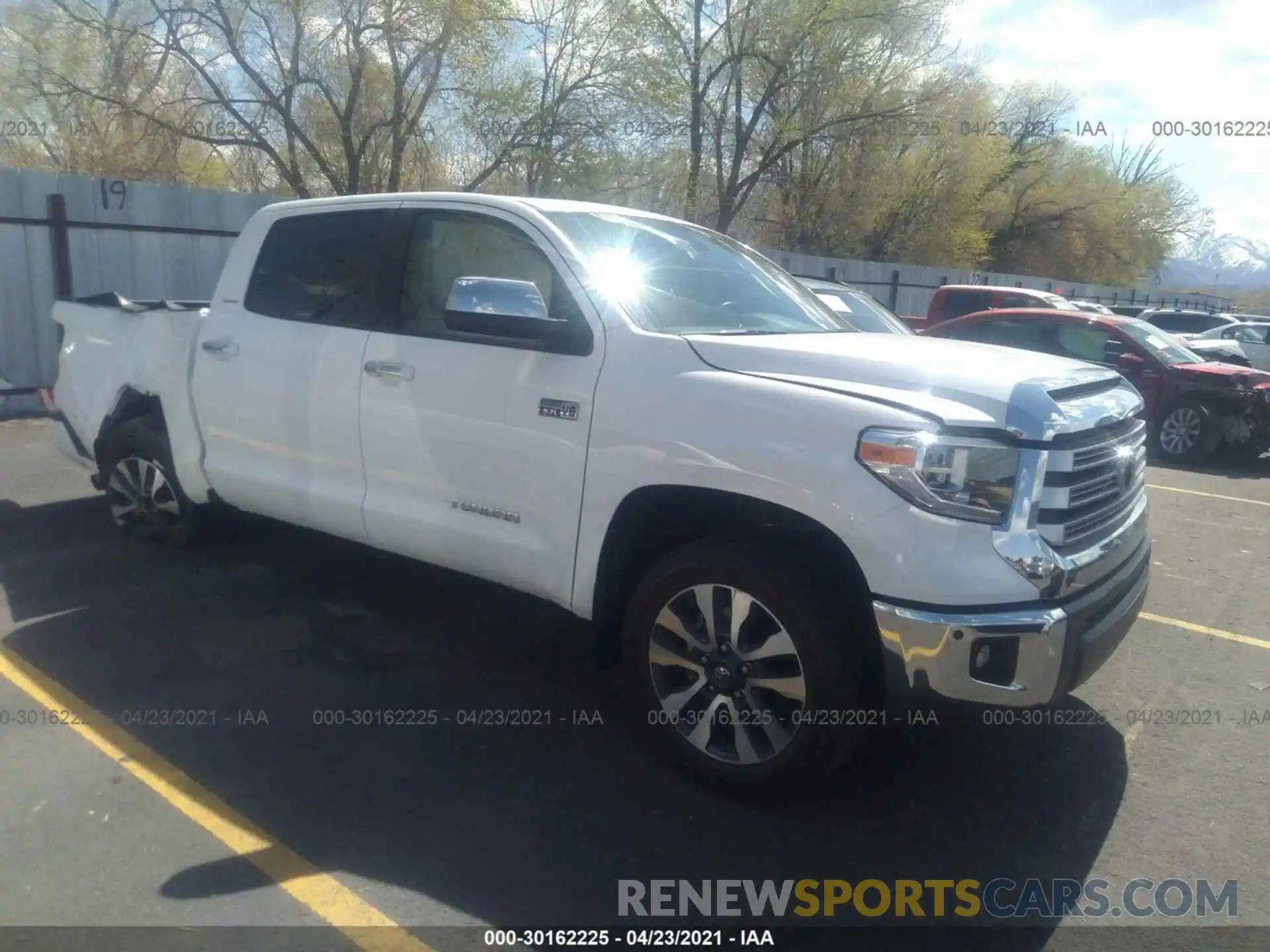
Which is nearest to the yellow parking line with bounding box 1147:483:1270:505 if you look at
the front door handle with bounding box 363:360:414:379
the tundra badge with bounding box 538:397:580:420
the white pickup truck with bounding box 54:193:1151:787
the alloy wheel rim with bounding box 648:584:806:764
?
the white pickup truck with bounding box 54:193:1151:787

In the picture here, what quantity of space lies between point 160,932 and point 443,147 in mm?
17428

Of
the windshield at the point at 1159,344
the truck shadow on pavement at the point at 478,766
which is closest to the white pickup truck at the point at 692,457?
the truck shadow on pavement at the point at 478,766

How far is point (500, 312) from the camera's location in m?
3.73

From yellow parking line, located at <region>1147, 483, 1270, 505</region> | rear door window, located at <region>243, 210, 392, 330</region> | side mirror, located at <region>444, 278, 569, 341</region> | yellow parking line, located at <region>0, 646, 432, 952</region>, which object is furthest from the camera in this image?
yellow parking line, located at <region>1147, 483, 1270, 505</region>

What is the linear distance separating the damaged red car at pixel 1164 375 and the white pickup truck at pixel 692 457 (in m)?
7.84

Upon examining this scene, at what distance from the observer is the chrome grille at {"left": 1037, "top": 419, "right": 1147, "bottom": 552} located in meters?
3.08

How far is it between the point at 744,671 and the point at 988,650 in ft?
2.58

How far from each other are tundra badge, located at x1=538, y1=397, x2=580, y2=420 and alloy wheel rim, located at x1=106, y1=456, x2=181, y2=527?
2808 millimetres

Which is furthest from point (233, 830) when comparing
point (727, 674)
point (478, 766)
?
point (727, 674)

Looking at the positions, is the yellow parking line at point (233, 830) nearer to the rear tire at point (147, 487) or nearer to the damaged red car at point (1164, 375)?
the rear tire at point (147, 487)

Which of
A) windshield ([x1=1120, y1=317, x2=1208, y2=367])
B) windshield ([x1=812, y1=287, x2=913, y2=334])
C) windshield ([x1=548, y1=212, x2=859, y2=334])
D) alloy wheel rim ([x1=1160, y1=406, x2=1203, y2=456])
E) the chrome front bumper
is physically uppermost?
windshield ([x1=548, y1=212, x2=859, y2=334])

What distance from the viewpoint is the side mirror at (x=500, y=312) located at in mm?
3686

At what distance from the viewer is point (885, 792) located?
3586 millimetres

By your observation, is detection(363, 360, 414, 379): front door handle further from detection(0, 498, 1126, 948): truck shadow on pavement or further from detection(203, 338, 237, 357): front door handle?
detection(0, 498, 1126, 948): truck shadow on pavement
